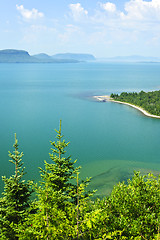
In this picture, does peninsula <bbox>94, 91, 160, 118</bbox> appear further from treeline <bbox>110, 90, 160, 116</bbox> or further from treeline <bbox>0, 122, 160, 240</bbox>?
treeline <bbox>0, 122, 160, 240</bbox>

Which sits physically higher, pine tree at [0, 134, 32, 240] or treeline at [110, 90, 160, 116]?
treeline at [110, 90, 160, 116]

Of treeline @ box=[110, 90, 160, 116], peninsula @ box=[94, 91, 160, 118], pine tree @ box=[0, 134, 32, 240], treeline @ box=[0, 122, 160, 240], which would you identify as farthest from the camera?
treeline @ box=[110, 90, 160, 116]

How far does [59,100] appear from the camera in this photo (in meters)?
61.9

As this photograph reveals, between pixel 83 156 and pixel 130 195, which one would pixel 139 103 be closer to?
pixel 83 156

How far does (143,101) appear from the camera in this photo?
2231 inches

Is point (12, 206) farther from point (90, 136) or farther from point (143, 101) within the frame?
point (143, 101)

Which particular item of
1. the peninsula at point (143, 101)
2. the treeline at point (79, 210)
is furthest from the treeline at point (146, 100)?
the treeline at point (79, 210)

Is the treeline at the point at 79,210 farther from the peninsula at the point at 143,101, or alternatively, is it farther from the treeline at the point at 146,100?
the treeline at the point at 146,100

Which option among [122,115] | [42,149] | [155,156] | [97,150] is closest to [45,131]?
[42,149]

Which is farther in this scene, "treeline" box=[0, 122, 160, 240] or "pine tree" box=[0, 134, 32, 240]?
"pine tree" box=[0, 134, 32, 240]

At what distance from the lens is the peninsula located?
48.7 metres

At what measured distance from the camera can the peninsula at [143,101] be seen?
4866cm

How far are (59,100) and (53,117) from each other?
18.3 meters

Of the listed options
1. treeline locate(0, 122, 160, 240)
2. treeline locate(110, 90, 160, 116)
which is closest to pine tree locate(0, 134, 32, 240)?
treeline locate(0, 122, 160, 240)
